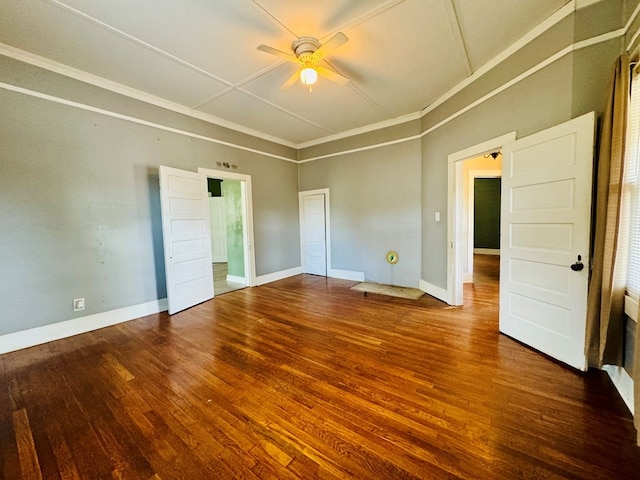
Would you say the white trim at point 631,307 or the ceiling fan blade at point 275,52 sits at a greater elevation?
the ceiling fan blade at point 275,52

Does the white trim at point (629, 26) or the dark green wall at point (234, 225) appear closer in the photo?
the white trim at point (629, 26)

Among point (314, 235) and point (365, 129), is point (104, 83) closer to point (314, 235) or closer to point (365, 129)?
point (365, 129)

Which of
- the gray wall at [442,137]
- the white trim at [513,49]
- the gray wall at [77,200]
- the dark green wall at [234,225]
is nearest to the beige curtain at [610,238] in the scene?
the gray wall at [442,137]

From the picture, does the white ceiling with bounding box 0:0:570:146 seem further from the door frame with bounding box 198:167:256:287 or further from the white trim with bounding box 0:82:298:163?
the door frame with bounding box 198:167:256:287

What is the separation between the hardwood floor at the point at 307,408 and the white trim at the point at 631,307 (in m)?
0.63

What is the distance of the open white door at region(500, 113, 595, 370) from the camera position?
204 cm

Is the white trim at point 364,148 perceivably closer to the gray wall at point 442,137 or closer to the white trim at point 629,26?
the gray wall at point 442,137

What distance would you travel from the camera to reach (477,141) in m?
3.09

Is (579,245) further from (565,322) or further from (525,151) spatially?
(525,151)

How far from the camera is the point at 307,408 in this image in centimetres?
177

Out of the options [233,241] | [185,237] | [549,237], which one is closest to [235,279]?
[233,241]

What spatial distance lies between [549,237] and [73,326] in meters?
5.28

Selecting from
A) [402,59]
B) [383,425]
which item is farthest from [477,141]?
[383,425]

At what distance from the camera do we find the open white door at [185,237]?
3527mm
